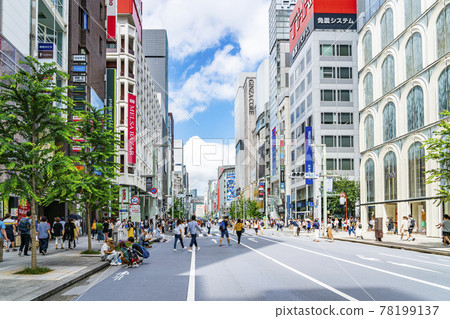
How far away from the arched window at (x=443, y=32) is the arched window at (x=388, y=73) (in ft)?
27.8

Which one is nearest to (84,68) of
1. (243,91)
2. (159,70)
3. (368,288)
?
(368,288)

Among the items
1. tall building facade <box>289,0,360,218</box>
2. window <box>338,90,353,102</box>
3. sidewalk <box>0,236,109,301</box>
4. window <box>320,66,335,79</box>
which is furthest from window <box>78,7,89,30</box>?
window <box>338,90,353,102</box>

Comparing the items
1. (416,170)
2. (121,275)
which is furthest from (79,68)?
(416,170)

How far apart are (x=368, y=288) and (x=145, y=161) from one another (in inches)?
2771

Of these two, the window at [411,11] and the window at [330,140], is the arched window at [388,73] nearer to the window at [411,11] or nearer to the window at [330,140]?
the window at [411,11]

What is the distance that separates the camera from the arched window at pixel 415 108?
39.2 meters

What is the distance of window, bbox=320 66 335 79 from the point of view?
78250mm

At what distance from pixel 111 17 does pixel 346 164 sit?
4262cm

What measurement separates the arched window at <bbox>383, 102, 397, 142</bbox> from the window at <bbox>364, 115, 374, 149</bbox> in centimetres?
333

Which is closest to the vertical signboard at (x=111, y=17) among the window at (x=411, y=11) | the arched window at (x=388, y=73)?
the arched window at (x=388, y=73)

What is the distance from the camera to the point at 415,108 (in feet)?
132

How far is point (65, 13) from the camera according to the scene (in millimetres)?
36562

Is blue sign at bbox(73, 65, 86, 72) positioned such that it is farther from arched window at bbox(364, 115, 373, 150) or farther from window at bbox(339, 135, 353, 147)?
window at bbox(339, 135, 353, 147)
